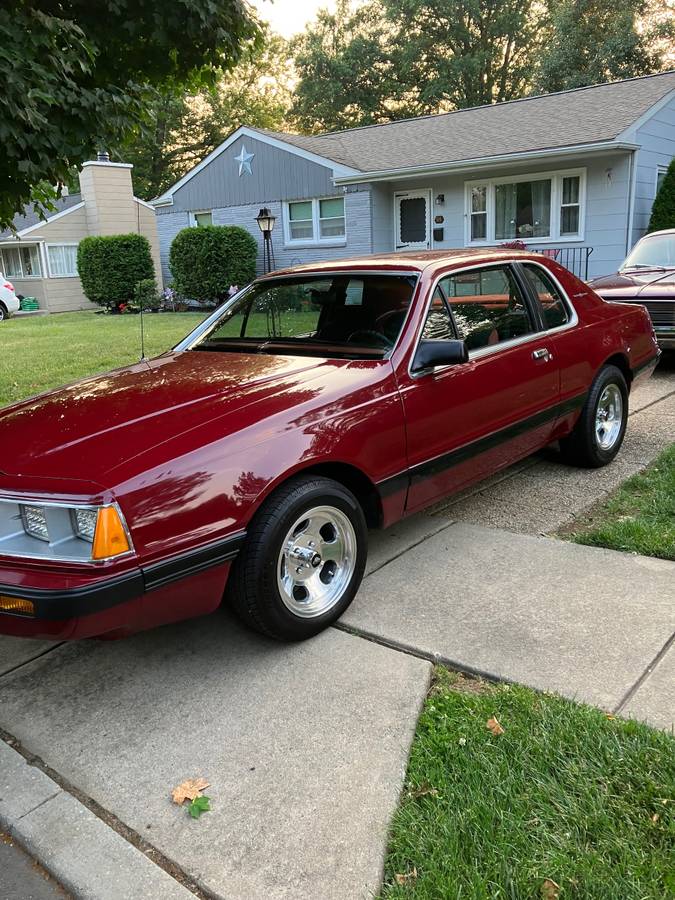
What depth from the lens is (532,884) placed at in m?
2.00

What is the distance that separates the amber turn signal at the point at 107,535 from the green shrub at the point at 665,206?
14688 mm

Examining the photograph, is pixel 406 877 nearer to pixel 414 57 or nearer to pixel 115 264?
pixel 115 264

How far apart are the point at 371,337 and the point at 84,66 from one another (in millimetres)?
2290

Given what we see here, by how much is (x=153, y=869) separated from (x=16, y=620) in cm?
97

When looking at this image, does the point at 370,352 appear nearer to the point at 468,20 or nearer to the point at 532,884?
the point at 532,884

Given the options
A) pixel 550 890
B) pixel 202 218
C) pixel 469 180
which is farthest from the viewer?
pixel 202 218

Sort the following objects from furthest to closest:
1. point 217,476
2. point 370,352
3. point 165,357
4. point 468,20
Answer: point 468,20
point 165,357
point 370,352
point 217,476

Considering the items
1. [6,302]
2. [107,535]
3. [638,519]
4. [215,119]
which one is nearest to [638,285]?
[638,519]

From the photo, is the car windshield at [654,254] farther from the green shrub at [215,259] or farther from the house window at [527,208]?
the green shrub at [215,259]

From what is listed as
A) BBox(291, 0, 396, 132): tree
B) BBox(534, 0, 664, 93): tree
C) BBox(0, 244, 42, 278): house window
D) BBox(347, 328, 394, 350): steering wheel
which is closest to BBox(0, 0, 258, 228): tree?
BBox(347, 328, 394, 350): steering wheel

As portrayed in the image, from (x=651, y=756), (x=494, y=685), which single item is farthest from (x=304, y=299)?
(x=651, y=756)

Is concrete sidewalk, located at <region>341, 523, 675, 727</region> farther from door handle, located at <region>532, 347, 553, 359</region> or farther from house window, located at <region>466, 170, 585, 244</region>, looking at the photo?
house window, located at <region>466, 170, 585, 244</region>

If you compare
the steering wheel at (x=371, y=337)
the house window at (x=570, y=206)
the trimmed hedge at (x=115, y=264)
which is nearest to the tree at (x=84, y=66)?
the steering wheel at (x=371, y=337)

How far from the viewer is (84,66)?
4.25 m
